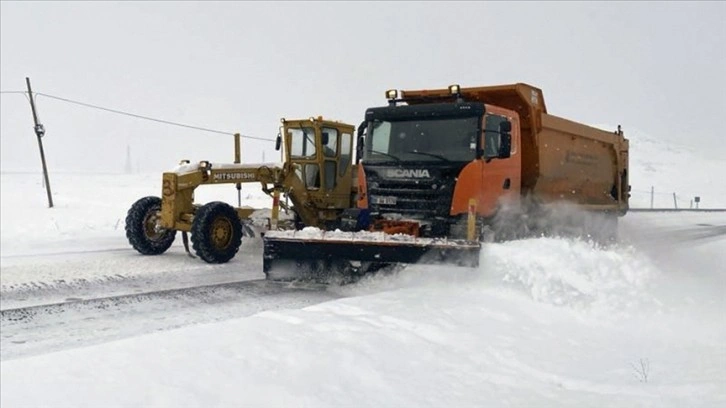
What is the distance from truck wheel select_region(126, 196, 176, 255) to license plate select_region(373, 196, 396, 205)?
11.8ft

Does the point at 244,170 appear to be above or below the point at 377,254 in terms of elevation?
above

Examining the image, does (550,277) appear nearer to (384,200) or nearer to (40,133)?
(384,200)

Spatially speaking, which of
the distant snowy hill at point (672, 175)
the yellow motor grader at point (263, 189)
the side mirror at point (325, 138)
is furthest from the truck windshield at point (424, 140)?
the distant snowy hill at point (672, 175)

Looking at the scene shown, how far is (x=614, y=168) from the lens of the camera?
45.4ft

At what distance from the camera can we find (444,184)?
28.5 feet

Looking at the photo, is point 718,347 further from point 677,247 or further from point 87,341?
point 677,247

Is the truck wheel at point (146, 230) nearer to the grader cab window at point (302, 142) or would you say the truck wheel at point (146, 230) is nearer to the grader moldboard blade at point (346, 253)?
the grader cab window at point (302, 142)

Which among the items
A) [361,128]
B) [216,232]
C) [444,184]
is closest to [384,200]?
[444,184]

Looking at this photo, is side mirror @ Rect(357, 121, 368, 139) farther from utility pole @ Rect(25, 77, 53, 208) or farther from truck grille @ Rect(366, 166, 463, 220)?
utility pole @ Rect(25, 77, 53, 208)

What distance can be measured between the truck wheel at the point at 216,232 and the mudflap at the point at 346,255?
1544 mm

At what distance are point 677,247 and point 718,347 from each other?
8.93 m

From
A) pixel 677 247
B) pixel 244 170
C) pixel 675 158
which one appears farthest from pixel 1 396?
pixel 675 158

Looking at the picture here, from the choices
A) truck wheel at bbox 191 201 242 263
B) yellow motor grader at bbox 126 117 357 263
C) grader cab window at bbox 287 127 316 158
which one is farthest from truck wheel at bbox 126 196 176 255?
grader cab window at bbox 287 127 316 158

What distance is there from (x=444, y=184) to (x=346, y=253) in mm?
1799
